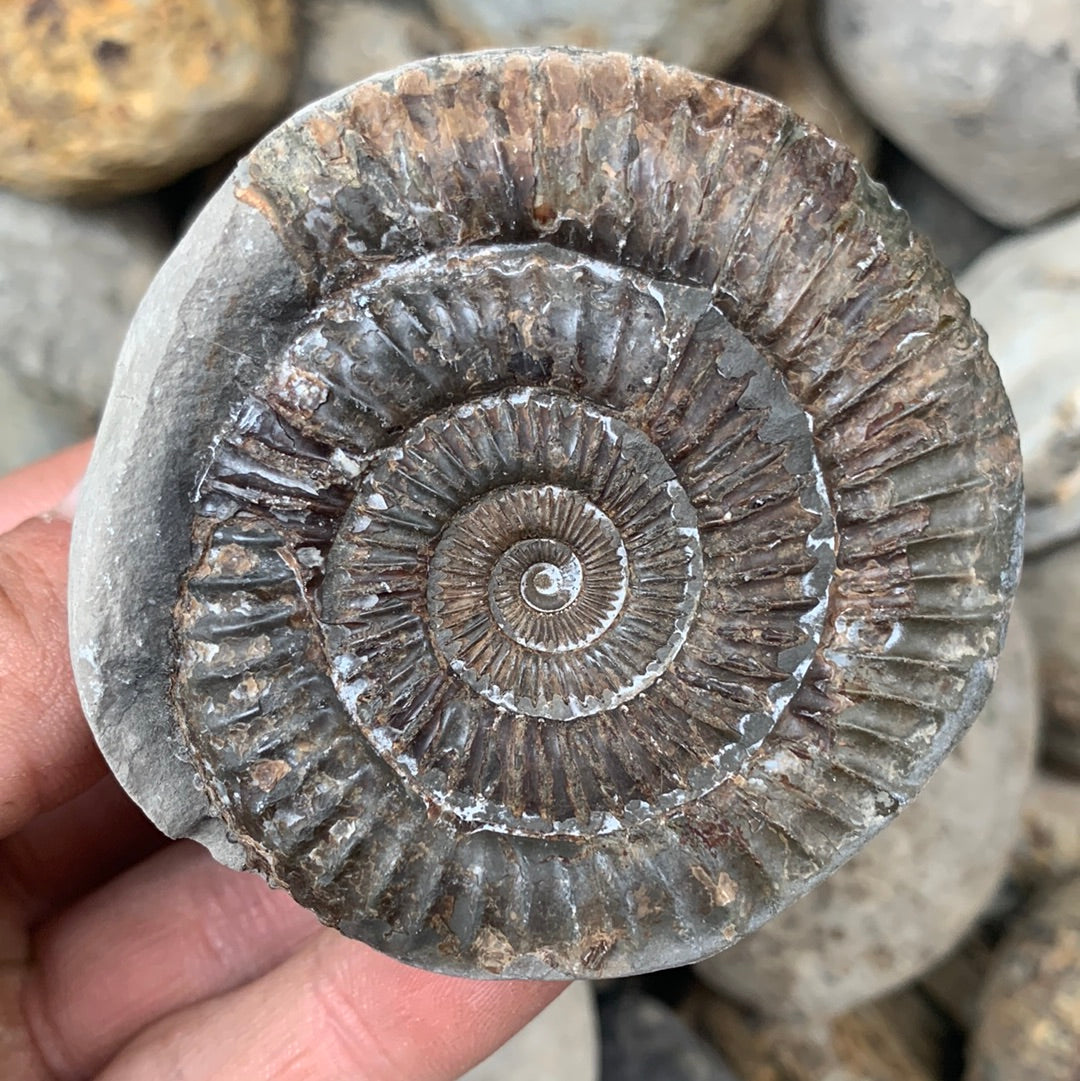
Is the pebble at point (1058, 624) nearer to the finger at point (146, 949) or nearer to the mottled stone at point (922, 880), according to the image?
the mottled stone at point (922, 880)

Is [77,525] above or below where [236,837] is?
above

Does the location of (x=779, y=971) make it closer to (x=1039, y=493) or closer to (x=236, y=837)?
(x=1039, y=493)

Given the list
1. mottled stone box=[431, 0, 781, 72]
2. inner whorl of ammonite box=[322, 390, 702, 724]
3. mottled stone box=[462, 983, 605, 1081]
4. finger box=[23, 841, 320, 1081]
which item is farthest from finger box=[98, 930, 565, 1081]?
mottled stone box=[431, 0, 781, 72]

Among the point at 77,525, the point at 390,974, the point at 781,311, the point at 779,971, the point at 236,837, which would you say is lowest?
the point at 779,971

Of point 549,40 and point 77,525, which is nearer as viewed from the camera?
point 77,525

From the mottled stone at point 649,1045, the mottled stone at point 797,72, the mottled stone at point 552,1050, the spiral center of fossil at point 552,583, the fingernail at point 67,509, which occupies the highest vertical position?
the mottled stone at point 797,72

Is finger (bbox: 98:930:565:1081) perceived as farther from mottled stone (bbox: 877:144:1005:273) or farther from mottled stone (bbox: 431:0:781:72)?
mottled stone (bbox: 877:144:1005:273)

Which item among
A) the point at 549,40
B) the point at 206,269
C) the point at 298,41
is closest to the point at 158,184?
the point at 298,41

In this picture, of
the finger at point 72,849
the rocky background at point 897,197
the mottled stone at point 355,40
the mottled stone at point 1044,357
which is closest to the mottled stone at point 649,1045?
the rocky background at point 897,197
